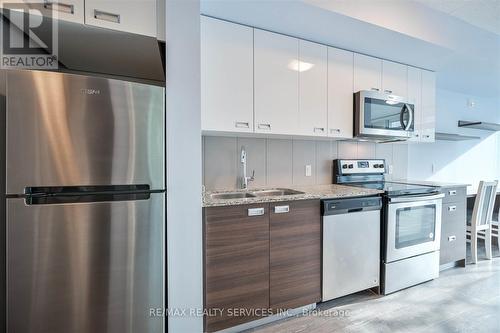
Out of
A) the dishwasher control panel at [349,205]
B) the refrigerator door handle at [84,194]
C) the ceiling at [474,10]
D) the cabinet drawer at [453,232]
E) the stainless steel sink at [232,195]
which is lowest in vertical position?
the cabinet drawer at [453,232]

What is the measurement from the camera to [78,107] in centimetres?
115

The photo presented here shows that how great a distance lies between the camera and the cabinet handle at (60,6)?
3.84 feet

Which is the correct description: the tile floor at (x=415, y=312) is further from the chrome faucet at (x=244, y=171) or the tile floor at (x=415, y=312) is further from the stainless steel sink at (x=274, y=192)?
the chrome faucet at (x=244, y=171)

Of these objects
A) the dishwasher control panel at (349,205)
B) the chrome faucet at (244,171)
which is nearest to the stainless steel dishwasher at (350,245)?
the dishwasher control panel at (349,205)

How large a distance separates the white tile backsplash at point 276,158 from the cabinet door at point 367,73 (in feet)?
2.07

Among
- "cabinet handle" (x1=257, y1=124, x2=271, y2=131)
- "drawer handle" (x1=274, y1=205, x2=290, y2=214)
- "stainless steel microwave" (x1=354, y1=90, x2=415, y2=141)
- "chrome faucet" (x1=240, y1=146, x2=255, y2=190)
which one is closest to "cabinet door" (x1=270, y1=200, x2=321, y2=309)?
"drawer handle" (x1=274, y1=205, x2=290, y2=214)

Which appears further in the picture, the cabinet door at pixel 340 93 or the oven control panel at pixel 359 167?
the oven control panel at pixel 359 167

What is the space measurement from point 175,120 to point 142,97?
0.20m

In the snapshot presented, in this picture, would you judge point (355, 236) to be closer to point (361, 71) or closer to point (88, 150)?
point (361, 71)

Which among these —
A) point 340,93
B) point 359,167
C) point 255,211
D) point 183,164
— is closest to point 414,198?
point 359,167

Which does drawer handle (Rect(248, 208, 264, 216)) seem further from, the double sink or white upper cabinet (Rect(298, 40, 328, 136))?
white upper cabinet (Rect(298, 40, 328, 136))

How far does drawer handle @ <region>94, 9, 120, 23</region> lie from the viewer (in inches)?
49.1

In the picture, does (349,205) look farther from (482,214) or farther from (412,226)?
(482,214)

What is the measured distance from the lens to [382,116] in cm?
241
